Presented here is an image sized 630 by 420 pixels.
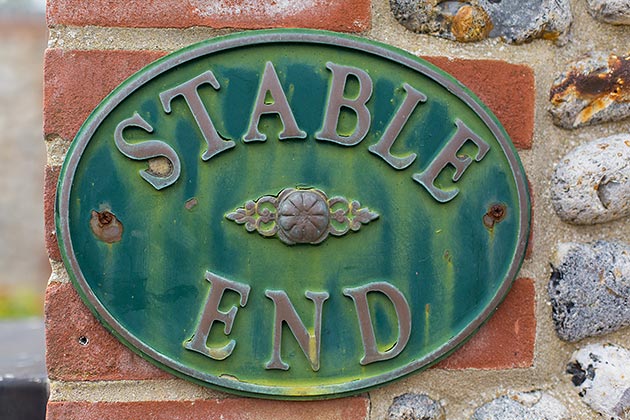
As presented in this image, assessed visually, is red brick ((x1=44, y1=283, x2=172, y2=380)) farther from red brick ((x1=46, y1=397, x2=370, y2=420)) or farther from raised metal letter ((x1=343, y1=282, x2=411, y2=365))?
raised metal letter ((x1=343, y1=282, x2=411, y2=365))

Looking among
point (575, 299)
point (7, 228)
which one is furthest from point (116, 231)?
point (7, 228)

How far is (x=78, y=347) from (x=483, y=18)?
585mm

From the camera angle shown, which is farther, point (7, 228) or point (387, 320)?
point (7, 228)

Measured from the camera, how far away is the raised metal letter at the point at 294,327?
0.81m

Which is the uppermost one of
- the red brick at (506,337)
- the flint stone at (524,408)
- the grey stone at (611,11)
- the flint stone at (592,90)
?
the grey stone at (611,11)

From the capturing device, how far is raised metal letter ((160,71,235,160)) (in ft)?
2.57

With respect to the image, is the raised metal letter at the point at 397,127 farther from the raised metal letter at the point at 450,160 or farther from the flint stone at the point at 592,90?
the flint stone at the point at 592,90

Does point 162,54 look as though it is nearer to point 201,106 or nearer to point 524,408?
point 201,106

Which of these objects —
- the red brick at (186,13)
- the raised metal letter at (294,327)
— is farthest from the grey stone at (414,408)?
the red brick at (186,13)

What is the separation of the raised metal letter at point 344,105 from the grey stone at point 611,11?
29 cm

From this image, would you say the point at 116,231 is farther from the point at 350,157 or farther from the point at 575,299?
the point at 575,299

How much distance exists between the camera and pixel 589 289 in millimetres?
862

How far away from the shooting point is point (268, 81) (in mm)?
793

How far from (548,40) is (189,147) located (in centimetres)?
43
